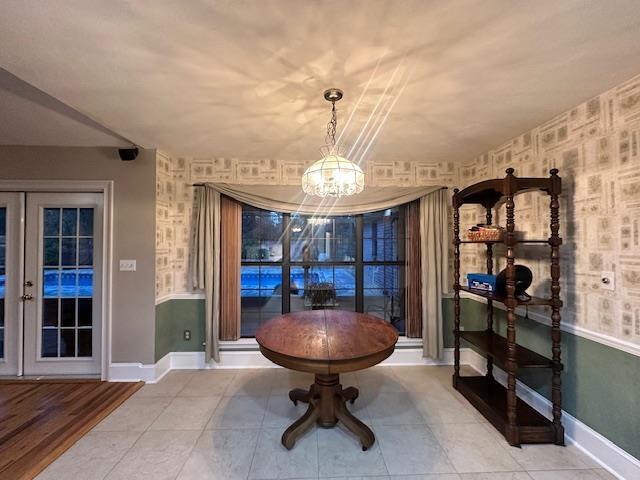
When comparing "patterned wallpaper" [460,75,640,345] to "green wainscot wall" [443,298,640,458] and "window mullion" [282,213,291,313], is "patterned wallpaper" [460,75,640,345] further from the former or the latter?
Result: "window mullion" [282,213,291,313]

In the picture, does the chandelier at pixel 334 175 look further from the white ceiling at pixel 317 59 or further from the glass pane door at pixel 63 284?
the glass pane door at pixel 63 284

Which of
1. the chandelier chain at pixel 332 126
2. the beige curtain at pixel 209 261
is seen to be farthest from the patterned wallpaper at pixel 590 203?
the chandelier chain at pixel 332 126

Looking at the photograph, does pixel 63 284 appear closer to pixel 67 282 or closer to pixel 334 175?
pixel 67 282

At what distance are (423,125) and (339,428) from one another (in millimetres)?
2501

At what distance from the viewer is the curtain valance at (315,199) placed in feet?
10.2

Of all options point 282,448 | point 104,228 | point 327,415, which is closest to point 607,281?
point 327,415

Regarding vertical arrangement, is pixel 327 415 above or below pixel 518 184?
below

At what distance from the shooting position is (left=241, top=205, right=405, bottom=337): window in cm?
339

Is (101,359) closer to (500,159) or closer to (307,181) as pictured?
(307,181)

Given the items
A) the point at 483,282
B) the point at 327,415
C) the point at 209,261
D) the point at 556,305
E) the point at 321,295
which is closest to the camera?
the point at 556,305

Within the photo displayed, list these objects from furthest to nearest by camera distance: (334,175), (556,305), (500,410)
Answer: (500,410)
(556,305)
(334,175)

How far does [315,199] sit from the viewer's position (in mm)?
3162

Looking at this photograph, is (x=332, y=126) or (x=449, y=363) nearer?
(x=332, y=126)

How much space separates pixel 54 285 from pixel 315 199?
2898 millimetres
